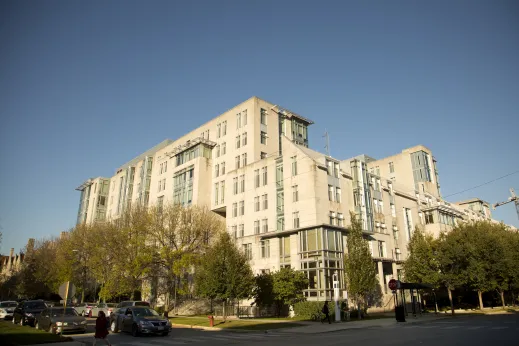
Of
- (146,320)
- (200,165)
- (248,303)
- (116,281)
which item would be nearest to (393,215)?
(248,303)

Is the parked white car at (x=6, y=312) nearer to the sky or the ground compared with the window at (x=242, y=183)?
nearer to the ground

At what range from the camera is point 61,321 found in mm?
22781

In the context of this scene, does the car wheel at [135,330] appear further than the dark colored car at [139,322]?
Yes

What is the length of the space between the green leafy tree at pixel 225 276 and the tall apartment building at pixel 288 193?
8357mm

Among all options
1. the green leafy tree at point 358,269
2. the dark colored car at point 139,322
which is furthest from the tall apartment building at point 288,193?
the dark colored car at point 139,322

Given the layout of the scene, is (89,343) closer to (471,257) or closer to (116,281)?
(116,281)

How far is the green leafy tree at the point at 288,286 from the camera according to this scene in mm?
36469

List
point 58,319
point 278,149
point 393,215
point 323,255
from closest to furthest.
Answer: point 58,319 → point 323,255 → point 393,215 → point 278,149

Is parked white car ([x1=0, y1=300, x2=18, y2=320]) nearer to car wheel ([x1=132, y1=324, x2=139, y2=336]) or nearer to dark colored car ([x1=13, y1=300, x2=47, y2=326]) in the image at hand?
dark colored car ([x1=13, y1=300, x2=47, y2=326])

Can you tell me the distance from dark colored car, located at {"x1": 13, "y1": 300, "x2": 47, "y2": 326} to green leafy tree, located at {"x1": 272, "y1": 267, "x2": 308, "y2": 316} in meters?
21.1

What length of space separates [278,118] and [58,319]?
45151 mm

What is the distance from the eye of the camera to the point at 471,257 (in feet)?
141

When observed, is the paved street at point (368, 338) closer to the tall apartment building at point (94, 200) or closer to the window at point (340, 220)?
the window at point (340, 220)

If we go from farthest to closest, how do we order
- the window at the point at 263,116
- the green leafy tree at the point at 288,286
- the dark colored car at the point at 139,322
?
the window at the point at 263,116, the green leafy tree at the point at 288,286, the dark colored car at the point at 139,322
